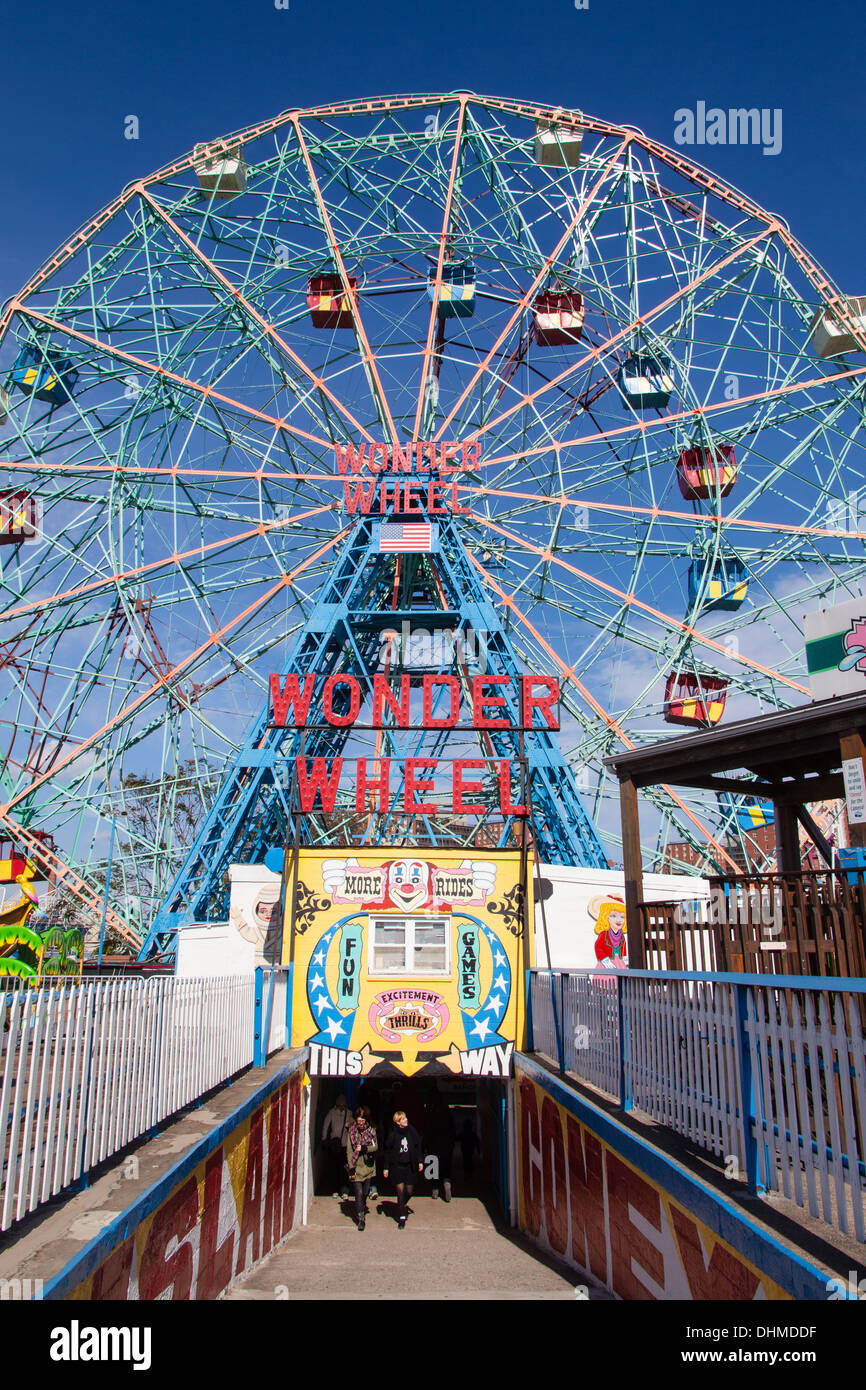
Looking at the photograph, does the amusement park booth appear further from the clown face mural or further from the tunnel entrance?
the tunnel entrance

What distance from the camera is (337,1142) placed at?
51.4 feet

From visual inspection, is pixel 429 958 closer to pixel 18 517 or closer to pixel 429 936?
pixel 429 936

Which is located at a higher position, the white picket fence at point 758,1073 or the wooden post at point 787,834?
the wooden post at point 787,834

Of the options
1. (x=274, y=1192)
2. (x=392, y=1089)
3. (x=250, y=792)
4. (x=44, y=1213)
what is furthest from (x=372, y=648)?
(x=44, y=1213)

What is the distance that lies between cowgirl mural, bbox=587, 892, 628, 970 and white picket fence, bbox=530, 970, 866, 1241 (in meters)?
11.7

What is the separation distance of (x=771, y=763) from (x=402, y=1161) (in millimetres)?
7100

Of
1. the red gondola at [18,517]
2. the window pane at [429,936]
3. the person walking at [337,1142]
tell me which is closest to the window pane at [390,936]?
the window pane at [429,936]

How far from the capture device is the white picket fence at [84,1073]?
4953 mm

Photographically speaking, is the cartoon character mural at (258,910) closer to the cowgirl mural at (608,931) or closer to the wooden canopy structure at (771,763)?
the cowgirl mural at (608,931)

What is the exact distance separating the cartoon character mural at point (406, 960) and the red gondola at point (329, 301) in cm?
1853
